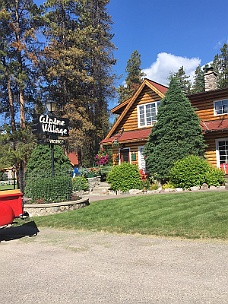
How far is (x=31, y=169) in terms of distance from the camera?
1497cm

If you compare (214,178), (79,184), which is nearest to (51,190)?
(79,184)

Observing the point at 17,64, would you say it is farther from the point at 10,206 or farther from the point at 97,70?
the point at 10,206

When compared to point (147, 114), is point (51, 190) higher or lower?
lower

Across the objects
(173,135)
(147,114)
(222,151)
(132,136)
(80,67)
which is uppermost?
(80,67)

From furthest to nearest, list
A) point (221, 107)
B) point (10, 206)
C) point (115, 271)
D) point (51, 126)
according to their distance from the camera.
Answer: point (221, 107)
point (51, 126)
point (10, 206)
point (115, 271)

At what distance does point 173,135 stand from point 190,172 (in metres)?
3.03

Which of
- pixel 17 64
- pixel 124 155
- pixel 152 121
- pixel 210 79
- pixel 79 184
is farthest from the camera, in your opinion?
pixel 17 64

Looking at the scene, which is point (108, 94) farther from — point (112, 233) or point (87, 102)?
point (112, 233)

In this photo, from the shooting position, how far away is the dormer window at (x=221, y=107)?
742 inches

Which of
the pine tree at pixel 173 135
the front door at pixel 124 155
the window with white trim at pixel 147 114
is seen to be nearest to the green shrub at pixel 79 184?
the pine tree at pixel 173 135

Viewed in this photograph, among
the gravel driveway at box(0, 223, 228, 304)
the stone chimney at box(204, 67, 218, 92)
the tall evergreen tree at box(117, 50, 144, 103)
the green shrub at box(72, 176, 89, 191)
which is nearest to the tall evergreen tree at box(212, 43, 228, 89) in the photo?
the tall evergreen tree at box(117, 50, 144, 103)

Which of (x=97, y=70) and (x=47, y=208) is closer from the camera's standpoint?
(x=47, y=208)

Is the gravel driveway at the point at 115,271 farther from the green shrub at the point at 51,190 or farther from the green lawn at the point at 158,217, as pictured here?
the green shrub at the point at 51,190

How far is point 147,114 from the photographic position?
21.9 metres
